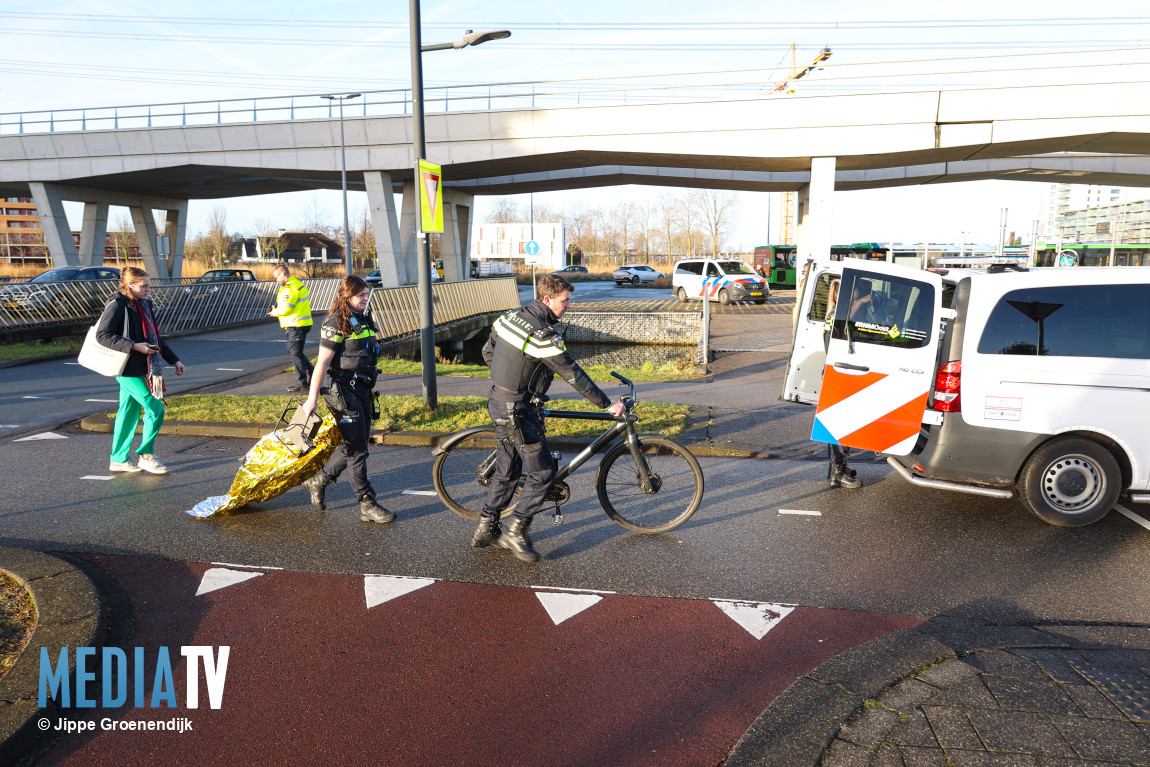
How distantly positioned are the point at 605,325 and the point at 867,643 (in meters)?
18.6

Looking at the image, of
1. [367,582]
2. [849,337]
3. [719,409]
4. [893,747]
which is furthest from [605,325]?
[893,747]

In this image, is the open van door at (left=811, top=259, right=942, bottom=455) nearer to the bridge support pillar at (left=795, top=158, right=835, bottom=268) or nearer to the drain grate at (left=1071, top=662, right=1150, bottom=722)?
the drain grate at (left=1071, top=662, right=1150, bottom=722)

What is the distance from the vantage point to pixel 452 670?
357cm

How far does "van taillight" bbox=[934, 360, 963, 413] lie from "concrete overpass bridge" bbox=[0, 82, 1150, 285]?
23151 millimetres

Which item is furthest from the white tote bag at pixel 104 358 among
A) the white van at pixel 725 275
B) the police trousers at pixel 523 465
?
the white van at pixel 725 275

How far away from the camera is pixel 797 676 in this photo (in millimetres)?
3512

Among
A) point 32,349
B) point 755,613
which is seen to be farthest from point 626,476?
point 32,349

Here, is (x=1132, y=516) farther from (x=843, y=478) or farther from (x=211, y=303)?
A: (x=211, y=303)

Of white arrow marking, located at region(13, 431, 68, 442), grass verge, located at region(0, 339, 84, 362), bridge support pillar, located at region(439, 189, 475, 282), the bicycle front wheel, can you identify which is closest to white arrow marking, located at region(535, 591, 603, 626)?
the bicycle front wheel

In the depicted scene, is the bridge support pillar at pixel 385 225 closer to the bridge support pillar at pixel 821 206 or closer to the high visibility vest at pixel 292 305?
the bridge support pillar at pixel 821 206

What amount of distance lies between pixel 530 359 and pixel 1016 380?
3.55 m

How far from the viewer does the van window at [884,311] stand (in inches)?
221

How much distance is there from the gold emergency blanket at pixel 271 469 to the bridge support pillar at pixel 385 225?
27.7 metres

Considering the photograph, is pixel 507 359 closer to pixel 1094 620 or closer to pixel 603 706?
pixel 603 706
